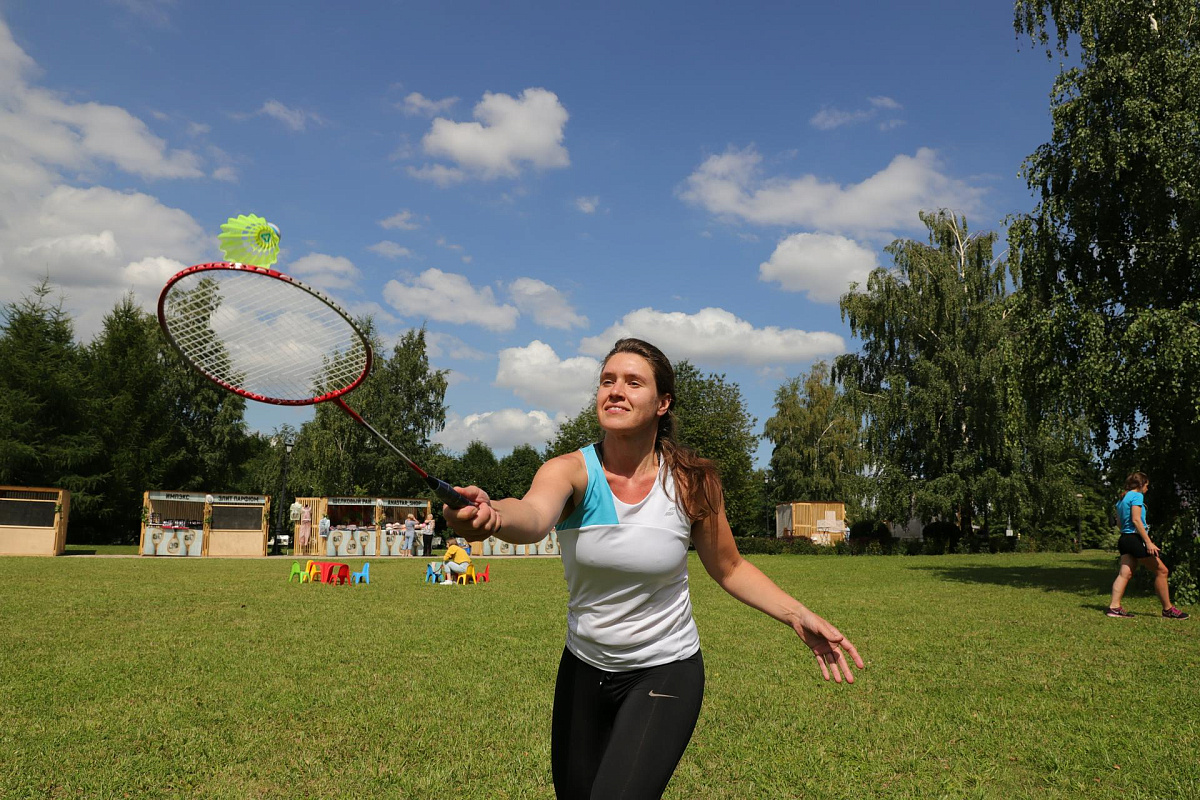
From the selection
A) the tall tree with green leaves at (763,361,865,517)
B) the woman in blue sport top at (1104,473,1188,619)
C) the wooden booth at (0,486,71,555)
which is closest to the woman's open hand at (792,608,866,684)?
the woman in blue sport top at (1104,473,1188,619)

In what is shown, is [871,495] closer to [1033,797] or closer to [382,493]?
[382,493]

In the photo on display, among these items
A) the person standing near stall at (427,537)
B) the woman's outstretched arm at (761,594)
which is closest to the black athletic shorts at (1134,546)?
the woman's outstretched arm at (761,594)

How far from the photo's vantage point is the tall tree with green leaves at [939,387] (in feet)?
124

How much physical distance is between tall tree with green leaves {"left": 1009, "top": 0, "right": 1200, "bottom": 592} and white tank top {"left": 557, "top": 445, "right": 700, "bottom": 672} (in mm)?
16361

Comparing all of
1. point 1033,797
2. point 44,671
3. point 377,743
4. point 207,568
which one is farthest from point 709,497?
point 207,568

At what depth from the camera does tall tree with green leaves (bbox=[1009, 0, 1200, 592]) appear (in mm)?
16547

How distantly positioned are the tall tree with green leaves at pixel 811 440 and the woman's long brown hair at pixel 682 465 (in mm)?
58007

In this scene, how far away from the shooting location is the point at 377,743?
6.18 metres

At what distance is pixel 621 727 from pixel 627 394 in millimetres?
1305

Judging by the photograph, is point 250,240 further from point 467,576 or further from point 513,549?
point 513,549

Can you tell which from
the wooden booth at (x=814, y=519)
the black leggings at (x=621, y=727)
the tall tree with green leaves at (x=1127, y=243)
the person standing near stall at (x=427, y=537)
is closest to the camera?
the black leggings at (x=621, y=727)

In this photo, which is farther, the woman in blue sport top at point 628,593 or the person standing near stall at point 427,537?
the person standing near stall at point 427,537

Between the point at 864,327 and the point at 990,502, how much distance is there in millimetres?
10383

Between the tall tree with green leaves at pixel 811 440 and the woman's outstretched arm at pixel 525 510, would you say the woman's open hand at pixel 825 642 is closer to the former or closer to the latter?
the woman's outstretched arm at pixel 525 510
